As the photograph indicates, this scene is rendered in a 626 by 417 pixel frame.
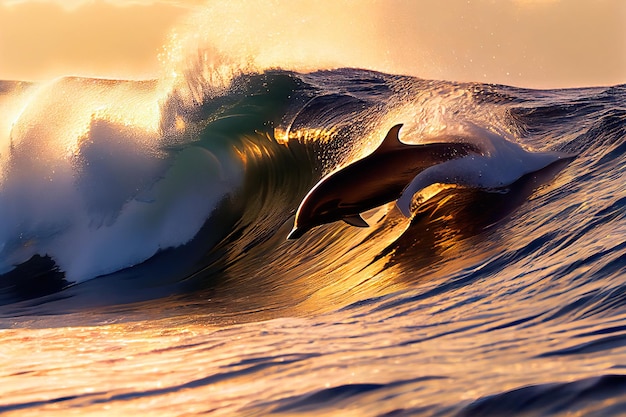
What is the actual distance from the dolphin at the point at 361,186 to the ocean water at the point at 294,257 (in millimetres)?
113

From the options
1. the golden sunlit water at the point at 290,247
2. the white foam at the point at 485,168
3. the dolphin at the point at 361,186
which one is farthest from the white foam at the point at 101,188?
the white foam at the point at 485,168

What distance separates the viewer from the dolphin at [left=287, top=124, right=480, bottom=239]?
6176 millimetres

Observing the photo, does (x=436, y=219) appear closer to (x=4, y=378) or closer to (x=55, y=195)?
(x=4, y=378)

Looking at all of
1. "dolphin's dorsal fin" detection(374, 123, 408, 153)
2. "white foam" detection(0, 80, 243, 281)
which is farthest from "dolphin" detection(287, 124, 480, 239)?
"white foam" detection(0, 80, 243, 281)

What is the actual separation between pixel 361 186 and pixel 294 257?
78.5 inches

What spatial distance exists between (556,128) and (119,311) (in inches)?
202

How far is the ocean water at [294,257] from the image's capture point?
297cm

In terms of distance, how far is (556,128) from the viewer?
849cm

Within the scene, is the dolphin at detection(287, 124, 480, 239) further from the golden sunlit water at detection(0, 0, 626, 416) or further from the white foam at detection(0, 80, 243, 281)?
the white foam at detection(0, 80, 243, 281)

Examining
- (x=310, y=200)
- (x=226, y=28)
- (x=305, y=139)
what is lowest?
(x=310, y=200)

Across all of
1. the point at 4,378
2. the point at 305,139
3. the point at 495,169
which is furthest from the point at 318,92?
the point at 4,378

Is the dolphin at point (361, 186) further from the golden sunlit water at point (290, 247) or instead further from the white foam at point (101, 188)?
the white foam at point (101, 188)

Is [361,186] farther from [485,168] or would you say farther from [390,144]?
[485,168]

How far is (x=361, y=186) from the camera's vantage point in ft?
20.5
